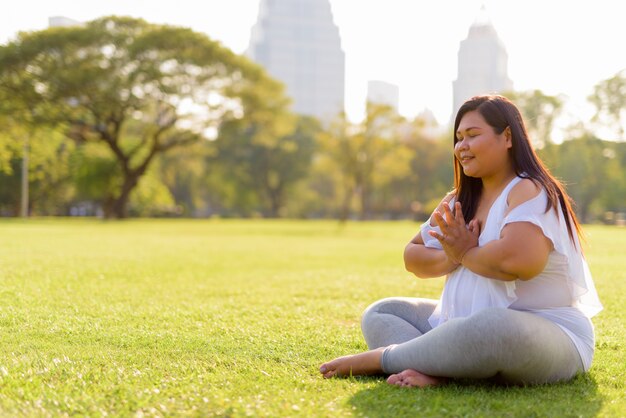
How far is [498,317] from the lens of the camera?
114 inches

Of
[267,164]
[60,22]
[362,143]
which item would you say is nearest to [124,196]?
[60,22]

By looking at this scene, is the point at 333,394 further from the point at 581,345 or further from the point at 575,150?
the point at 575,150

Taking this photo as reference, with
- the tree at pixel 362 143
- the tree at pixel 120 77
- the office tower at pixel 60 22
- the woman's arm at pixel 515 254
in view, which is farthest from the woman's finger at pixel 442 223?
the office tower at pixel 60 22

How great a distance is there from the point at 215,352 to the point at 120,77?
34.3 m

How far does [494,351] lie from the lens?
290 centimetres

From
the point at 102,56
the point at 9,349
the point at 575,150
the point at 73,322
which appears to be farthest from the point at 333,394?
the point at 575,150

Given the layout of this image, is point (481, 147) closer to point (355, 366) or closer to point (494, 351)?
point (494, 351)

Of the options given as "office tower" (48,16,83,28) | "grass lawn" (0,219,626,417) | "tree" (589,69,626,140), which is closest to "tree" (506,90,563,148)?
"tree" (589,69,626,140)

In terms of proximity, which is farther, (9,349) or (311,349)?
(311,349)

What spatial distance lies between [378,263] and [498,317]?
9.28 m

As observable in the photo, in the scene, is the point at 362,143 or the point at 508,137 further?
the point at 362,143

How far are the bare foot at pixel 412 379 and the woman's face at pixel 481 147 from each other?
955 mm

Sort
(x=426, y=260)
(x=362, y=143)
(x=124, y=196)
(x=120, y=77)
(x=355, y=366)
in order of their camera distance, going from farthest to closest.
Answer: (x=124, y=196) < (x=362, y=143) < (x=120, y=77) < (x=426, y=260) < (x=355, y=366)

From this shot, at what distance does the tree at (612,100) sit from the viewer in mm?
52000
